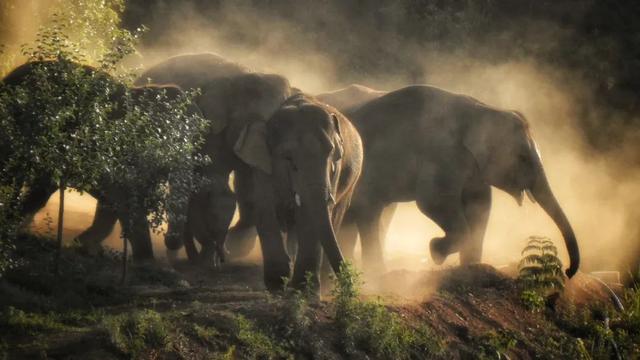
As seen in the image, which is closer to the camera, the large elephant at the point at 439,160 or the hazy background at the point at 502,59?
the large elephant at the point at 439,160

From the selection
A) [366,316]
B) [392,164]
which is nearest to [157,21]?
[392,164]

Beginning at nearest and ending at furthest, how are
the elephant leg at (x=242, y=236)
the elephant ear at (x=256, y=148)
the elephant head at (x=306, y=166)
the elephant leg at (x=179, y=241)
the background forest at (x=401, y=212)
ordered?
1. the background forest at (x=401, y=212)
2. the elephant head at (x=306, y=166)
3. the elephant ear at (x=256, y=148)
4. the elephant leg at (x=179, y=241)
5. the elephant leg at (x=242, y=236)

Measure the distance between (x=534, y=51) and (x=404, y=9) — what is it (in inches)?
185

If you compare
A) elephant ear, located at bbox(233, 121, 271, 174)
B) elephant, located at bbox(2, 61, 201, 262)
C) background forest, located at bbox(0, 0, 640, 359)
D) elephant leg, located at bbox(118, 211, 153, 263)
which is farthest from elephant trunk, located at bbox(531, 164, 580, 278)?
elephant leg, located at bbox(118, 211, 153, 263)

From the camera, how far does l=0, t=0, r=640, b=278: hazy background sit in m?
29.8

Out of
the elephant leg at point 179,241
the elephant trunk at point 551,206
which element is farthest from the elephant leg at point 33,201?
the elephant trunk at point 551,206

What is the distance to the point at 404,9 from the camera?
34.9 m

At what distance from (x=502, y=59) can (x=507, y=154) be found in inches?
632

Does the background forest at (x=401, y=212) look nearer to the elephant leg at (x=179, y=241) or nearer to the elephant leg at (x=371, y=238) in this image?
the elephant leg at (x=179, y=241)

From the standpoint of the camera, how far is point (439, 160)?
58.4 feet

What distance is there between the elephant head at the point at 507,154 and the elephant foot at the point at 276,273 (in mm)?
5071

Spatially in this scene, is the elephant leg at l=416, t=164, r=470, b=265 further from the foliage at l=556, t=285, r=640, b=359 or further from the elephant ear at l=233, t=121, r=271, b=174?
the elephant ear at l=233, t=121, r=271, b=174

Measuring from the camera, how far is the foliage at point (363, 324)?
39.6 ft

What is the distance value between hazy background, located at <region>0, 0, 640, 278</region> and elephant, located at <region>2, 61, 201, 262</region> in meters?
12.2
